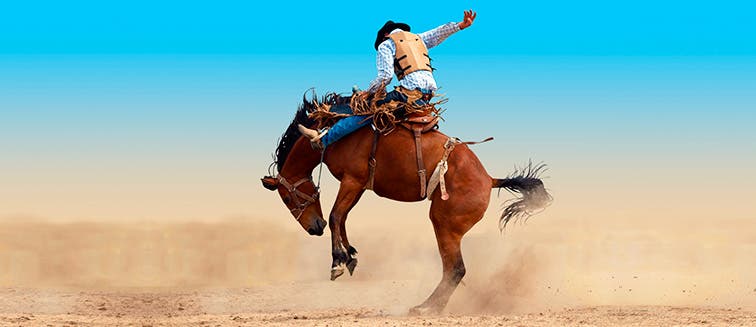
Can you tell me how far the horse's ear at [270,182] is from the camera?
13.5m

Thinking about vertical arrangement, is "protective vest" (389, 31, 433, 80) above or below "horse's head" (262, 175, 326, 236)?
above

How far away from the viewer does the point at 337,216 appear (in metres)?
12.4

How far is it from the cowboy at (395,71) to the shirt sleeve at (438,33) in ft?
0.71

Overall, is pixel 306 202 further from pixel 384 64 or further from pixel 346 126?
pixel 384 64

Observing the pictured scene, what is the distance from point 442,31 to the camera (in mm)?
13195

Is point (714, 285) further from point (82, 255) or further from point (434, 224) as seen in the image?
point (82, 255)

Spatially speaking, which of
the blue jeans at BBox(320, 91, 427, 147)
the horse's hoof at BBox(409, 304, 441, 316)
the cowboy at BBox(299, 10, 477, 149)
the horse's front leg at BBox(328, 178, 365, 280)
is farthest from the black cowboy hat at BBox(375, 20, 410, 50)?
the horse's hoof at BBox(409, 304, 441, 316)

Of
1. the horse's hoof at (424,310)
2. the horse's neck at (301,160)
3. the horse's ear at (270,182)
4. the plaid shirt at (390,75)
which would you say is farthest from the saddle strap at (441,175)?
the horse's ear at (270,182)

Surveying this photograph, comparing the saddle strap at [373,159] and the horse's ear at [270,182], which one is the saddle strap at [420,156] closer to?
the saddle strap at [373,159]

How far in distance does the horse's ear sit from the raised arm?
2406mm

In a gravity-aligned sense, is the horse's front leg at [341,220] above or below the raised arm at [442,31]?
Result: below

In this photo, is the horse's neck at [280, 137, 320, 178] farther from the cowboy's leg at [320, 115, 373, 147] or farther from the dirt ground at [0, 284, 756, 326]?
the dirt ground at [0, 284, 756, 326]

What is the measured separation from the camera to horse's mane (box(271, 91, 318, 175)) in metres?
13.3

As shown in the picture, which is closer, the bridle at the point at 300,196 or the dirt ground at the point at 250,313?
the dirt ground at the point at 250,313
